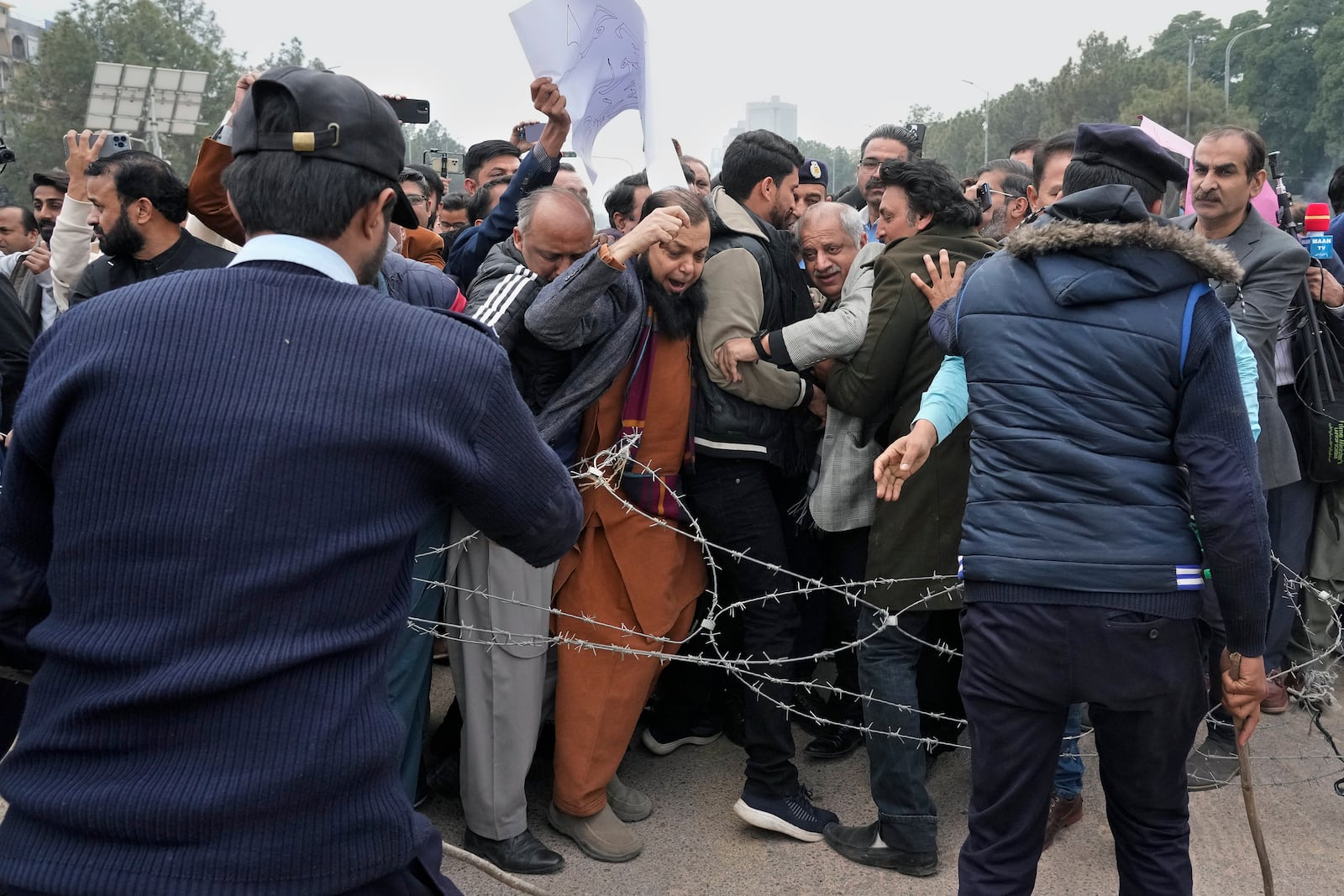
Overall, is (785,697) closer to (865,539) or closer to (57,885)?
(865,539)

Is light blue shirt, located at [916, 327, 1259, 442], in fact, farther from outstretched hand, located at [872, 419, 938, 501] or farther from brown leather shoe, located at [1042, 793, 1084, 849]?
brown leather shoe, located at [1042, 793, 1084, 849]

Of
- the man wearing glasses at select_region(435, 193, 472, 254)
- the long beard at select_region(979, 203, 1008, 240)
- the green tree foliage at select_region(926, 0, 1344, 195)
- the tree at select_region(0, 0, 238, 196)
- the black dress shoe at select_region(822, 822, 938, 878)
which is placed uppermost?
the green tree foliage at select_region(926, 0, 1344, 195)

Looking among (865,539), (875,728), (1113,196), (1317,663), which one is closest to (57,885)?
(1113,196)

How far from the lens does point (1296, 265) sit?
462 cm

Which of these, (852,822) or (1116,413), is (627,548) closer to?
(852,822)

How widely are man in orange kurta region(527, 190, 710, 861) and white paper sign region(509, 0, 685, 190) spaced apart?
39 cm

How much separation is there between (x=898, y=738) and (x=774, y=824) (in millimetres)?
541

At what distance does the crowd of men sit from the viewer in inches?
59.0

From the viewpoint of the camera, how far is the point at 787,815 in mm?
4020

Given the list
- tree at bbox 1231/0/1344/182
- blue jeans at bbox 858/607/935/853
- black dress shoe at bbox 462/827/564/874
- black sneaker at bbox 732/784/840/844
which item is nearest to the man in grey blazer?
blue jeans at bbox 858/607/935/853

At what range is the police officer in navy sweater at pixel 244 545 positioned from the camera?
4.83 feet

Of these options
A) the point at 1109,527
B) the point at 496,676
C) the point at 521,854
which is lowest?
the point at 521,854

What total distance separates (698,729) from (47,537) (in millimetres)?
3401

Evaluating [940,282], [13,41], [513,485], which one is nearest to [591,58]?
[940,282]
